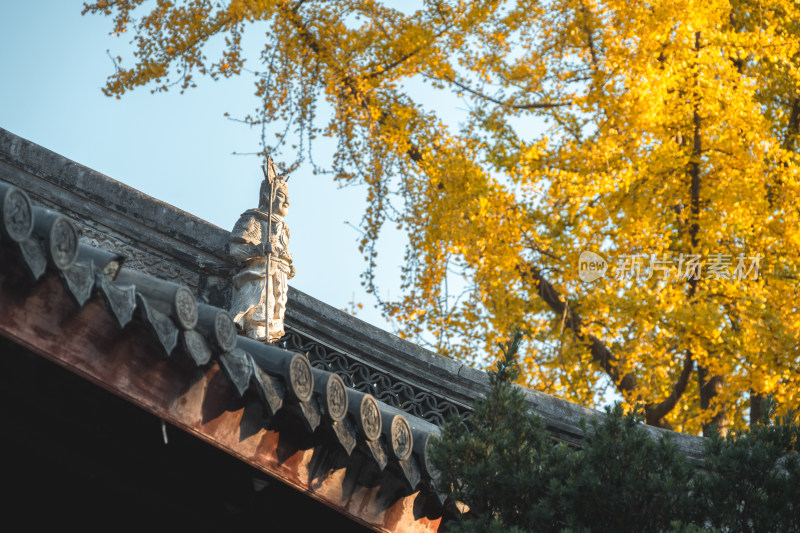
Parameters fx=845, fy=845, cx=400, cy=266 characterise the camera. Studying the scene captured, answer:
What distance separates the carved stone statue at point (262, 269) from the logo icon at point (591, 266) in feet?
18.5

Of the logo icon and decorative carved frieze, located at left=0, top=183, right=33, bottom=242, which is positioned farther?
the logo icon

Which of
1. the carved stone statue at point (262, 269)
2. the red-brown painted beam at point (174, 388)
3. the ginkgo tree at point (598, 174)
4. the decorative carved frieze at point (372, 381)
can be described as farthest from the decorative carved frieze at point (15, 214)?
the ginkgo tree at point (598, 174)

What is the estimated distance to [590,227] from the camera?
966 centimetres

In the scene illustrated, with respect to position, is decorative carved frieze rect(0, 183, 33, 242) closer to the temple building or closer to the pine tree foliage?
the temple building

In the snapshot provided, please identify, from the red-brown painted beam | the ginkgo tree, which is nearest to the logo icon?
the ginkgo tree

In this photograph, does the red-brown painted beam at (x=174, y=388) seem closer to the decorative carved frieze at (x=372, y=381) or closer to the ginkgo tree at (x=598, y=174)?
the decorative carved frieze at (x=372, y=381)

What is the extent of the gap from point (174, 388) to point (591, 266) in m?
7.28

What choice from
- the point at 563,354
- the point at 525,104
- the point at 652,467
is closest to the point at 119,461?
the point at 652,467

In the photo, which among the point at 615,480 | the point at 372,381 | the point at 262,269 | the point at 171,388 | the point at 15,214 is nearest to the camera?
the point at 15,214

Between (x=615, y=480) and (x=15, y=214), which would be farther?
(x=615, y=480)

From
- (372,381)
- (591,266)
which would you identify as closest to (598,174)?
(591,266)

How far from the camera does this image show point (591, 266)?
952cm

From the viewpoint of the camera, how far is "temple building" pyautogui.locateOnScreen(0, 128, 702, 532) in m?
2.62

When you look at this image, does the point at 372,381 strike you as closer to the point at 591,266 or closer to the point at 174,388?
the point at 174,388
